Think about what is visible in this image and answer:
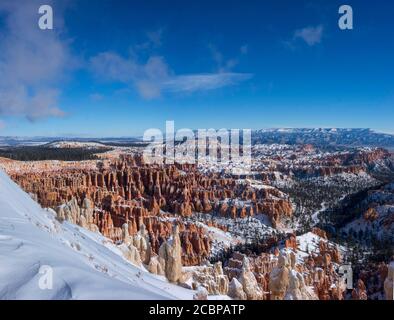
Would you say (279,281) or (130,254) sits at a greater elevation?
(130,254)

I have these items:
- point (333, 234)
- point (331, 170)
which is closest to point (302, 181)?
point (331, 170)

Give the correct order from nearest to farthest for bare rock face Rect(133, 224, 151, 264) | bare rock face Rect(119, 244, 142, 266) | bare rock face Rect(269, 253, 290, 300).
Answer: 1. bare rock face Rect(119, 244, 142, 266)
2. bare rock face Rect(269, 253, 290, 300)
3. bare rock face Rect(133, 224, 151, 264)

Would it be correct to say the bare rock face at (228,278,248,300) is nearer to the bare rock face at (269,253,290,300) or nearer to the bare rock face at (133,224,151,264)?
the bare rock face at (269,253,290,300)

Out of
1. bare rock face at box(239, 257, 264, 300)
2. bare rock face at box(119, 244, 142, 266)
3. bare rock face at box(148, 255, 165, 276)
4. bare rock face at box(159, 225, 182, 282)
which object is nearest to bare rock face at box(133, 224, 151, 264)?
bare rock face at box(159, 225, 182, 282)

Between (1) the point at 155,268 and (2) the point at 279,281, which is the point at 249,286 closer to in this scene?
(2) the point at 279,281

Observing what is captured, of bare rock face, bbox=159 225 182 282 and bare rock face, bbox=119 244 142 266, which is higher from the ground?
bare rock face, bbox=119 244 142 266

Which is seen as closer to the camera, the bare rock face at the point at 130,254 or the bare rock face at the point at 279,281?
the bare rock face at the point at 130,254

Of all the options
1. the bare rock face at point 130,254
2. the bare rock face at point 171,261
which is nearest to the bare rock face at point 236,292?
the bare rock face at point 171,261

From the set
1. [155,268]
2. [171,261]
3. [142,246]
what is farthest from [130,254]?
[142,246]

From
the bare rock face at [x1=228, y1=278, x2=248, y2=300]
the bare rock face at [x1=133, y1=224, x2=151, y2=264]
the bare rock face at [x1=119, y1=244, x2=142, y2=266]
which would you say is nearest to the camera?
the bare rock face at [x1=228, y1=278, x2=248, y2=300]

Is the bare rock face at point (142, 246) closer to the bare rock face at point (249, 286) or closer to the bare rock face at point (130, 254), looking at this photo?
the bare rock face at point (130, 254)

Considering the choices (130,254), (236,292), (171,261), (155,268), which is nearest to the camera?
(236,292)
